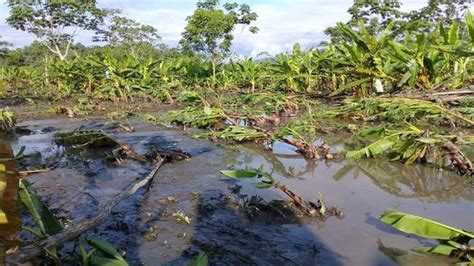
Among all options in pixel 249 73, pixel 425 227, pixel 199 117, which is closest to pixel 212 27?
pixel 249 73

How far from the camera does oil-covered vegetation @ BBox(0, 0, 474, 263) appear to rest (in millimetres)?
5023

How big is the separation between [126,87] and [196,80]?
4249 mm

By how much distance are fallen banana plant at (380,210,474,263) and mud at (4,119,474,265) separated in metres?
0.21

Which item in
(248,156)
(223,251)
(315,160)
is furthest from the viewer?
(248,156)

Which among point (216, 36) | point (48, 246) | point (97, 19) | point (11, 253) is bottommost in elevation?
point (48, 246)

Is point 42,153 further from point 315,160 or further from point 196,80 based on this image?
point 196,80

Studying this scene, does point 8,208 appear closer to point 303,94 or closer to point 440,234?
point 440,234

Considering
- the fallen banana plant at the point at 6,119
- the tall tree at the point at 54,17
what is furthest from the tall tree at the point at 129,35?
the fallen banana plant at the point at 6,119

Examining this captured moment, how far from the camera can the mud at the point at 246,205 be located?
120 inches

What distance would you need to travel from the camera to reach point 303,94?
13172 mm

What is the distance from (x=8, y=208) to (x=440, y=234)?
8.11ft

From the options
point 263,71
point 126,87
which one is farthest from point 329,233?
point 263,71

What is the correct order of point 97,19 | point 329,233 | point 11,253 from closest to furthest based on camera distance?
point 11,253
point 329,233
point 97,19

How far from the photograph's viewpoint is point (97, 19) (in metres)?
31.9
